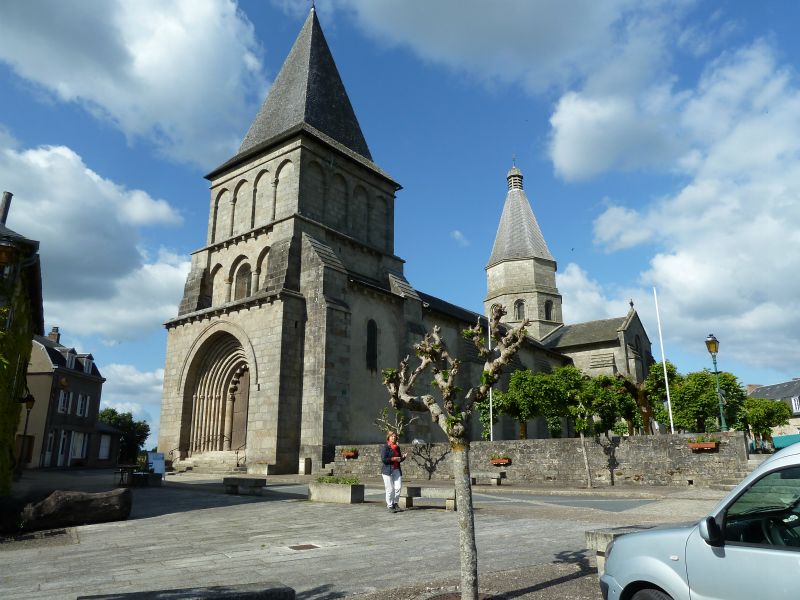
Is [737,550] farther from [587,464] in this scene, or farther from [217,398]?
[217,398]

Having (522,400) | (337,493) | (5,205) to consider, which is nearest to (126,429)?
(522,400)

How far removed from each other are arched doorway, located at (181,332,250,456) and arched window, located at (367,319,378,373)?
5.93m

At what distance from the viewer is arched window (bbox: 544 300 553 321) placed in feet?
169

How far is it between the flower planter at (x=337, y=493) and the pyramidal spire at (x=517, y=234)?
4128cm

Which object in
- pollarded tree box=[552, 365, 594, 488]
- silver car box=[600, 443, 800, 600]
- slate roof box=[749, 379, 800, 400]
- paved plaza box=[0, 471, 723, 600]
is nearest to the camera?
silver car box=[600, 443, 800, 600]

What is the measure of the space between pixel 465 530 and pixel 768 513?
236cm

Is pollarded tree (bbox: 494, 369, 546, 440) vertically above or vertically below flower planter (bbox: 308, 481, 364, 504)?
above

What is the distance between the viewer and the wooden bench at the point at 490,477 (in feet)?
61.8

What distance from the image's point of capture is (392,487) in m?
11.9

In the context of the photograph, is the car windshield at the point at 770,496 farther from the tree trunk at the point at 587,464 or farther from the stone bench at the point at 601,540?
the tree trunk at the point at 587,464

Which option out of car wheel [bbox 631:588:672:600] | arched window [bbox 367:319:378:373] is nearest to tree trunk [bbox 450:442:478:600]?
car wheel [bbox 631:588:672:600]

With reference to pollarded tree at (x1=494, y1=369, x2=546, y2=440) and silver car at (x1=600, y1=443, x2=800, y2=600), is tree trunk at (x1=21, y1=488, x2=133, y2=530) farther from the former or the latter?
pollarded tree at (x1=494, y1=369, x2=546, y2=440)

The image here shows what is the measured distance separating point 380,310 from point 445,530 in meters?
19.7

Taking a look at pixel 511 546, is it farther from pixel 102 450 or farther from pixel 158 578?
pixel 102 450
